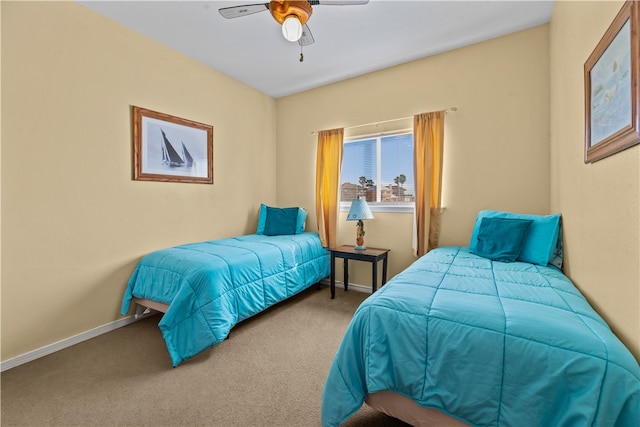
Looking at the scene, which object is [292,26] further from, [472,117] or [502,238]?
[502,238]

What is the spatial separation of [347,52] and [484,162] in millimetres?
1830

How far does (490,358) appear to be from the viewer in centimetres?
106

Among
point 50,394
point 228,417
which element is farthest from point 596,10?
point 50,394

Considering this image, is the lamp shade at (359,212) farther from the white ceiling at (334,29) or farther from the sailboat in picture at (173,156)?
the sailboat in picture at (173,156)

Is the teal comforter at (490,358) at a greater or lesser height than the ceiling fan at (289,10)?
lesser

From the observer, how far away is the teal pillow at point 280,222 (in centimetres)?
360

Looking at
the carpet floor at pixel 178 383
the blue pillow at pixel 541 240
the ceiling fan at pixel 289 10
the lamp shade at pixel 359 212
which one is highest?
the ceiling fan at pixel 289 10

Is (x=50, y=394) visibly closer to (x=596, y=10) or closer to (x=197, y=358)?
(x=197, y=358)

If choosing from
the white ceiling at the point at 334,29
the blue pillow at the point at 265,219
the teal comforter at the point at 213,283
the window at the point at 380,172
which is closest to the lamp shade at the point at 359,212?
the window at the point at 380,172

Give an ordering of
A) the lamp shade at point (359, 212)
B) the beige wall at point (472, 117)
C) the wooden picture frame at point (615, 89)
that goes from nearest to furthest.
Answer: the wooden picture frame at point (615, 89) → the beige wall at point (472, 117) → the lamp shade at point (359, 212)

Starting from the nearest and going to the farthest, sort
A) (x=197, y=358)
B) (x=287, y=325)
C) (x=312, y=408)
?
(x=312, y=408) → (x=197, y=358) → (x=287, y=325)

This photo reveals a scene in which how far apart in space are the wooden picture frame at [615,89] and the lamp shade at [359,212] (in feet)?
6.40

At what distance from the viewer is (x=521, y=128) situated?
2.61 m

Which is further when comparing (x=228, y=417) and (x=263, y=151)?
(x=263, y=151)
